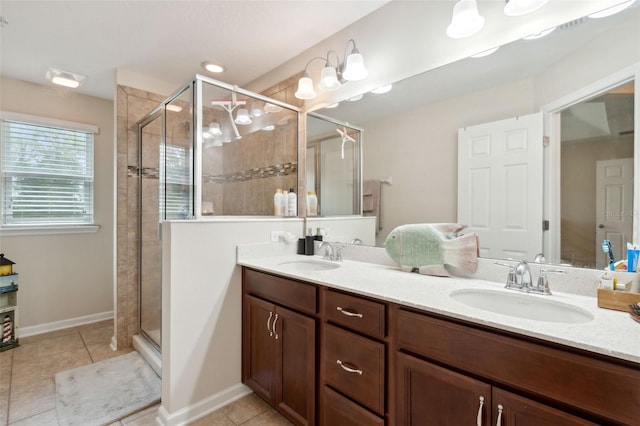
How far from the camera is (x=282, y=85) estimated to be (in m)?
2.50

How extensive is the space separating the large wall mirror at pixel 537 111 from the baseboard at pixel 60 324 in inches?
128

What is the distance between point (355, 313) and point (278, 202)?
4.20ft

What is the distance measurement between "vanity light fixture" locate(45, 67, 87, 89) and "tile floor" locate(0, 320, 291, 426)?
238cm

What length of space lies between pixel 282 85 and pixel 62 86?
7.48 ft

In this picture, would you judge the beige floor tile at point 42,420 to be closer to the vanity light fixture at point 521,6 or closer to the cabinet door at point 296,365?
Answer: the cabinet door at point 296,365

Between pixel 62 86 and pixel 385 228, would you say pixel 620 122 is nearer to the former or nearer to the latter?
pixel 385 228

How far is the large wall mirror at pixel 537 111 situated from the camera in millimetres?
1096

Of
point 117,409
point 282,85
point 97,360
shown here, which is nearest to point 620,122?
point 282,85

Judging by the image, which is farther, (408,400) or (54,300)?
(54,300)

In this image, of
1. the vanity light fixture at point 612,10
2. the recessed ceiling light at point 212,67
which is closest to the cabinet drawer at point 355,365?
the vanity light fixture at point 612,10

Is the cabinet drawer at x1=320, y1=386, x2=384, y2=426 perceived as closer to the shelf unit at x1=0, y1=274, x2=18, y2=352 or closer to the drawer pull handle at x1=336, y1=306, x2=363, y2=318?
the drawer pull handle at x1=336, y1=306, x2=363, y2=318

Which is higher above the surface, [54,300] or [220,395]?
[54,300]

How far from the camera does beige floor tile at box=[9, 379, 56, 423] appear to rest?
1.70 meters

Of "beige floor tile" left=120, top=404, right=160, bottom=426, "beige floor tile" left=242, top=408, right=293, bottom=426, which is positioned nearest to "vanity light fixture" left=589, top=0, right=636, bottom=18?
"beige floor tile" left=242, top=408, right=293, bottom=426
